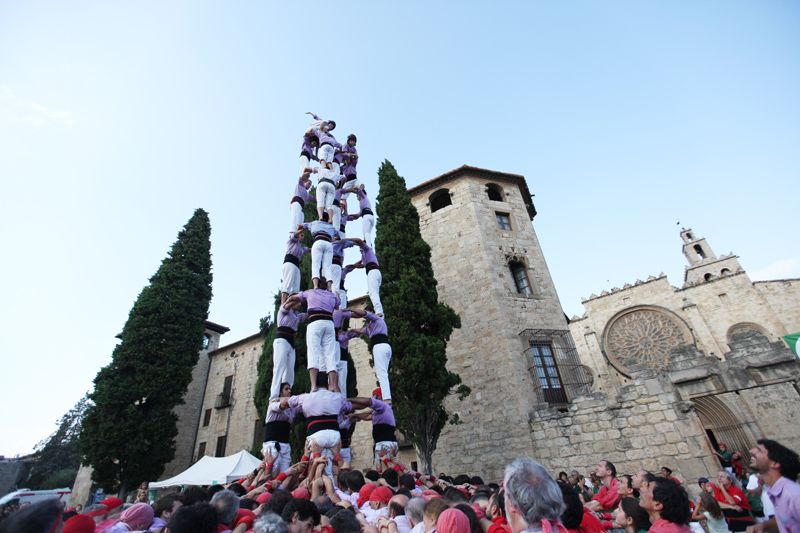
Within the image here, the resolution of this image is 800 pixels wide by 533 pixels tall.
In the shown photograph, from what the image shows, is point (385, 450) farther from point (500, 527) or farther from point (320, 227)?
point (320, 227)

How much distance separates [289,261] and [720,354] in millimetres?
26695

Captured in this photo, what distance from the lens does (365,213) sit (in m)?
8.97

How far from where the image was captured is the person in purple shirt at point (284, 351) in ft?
21.0

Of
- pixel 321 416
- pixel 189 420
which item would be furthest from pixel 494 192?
pixel 189 420

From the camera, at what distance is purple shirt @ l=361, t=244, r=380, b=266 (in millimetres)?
8188

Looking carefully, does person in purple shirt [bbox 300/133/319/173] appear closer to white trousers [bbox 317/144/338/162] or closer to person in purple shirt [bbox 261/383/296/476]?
white trousers [bbox 317/144/338/162]

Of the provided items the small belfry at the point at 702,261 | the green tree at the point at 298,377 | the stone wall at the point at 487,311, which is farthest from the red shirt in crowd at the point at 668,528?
the small belfry at the point at 702,261

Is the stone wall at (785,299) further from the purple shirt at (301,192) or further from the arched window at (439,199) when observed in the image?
the purple shirt at (301,192)

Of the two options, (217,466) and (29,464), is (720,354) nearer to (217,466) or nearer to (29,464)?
(217,466)

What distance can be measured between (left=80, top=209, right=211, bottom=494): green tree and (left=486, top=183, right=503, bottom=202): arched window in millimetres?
15357

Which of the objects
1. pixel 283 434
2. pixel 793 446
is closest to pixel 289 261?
pixel 283 434

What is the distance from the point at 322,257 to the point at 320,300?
1.14 m

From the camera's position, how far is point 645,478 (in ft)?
10.1

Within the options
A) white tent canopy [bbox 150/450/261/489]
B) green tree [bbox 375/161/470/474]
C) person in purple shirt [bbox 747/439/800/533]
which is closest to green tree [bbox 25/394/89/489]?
white tent canopy [bbox 150/450/261/489]
